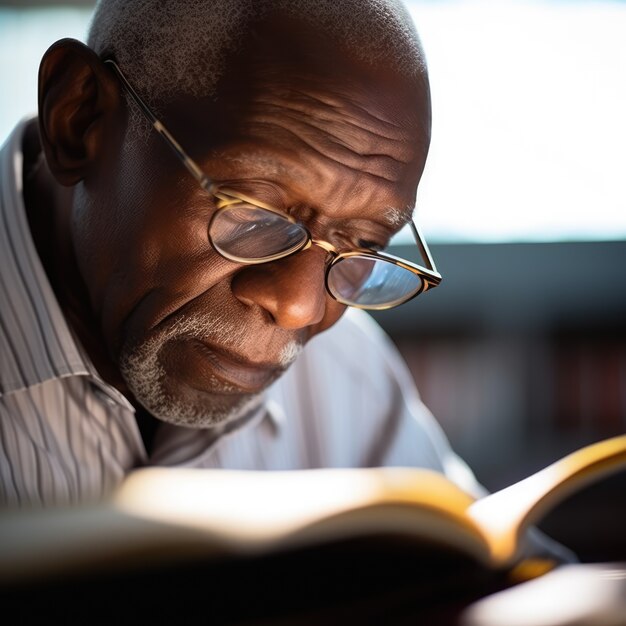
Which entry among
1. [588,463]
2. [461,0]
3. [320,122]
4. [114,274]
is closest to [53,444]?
[114,274]

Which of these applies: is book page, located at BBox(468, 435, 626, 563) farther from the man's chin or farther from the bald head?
the bald head

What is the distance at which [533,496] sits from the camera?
2.77ft

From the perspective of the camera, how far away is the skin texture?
86 centimetres

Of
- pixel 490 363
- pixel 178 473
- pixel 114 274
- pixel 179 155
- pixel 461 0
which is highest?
pixel 461 0

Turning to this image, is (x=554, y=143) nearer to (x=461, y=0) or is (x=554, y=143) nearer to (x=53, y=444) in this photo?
(x=461, y=0)

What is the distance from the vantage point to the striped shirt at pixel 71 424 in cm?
98

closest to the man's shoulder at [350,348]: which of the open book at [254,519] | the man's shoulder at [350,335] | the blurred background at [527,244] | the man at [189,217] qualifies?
the man's shoulder at [350,335]

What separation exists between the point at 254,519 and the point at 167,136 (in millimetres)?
395

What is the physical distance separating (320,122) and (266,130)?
0.06 metres

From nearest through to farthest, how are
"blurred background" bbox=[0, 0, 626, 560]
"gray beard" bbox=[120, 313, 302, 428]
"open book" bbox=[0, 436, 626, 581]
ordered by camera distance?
"open book" bbox=[0, 436, 626, 581]
"gray beard" bbox=[120, 313, 302, 428]
"blurred background" bbox=[0, 0, 626, 560]

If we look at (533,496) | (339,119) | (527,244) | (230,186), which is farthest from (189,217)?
(527,244)

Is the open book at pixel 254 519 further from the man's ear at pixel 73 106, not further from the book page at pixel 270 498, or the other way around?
the man's ear at pixel 73 106

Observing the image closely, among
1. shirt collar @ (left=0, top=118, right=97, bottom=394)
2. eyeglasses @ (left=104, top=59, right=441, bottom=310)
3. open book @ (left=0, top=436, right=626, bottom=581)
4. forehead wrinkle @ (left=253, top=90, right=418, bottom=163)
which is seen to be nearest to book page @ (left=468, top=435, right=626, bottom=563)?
open book @ (left=0, top=436, right=626, bottom=581)

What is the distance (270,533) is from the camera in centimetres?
68
